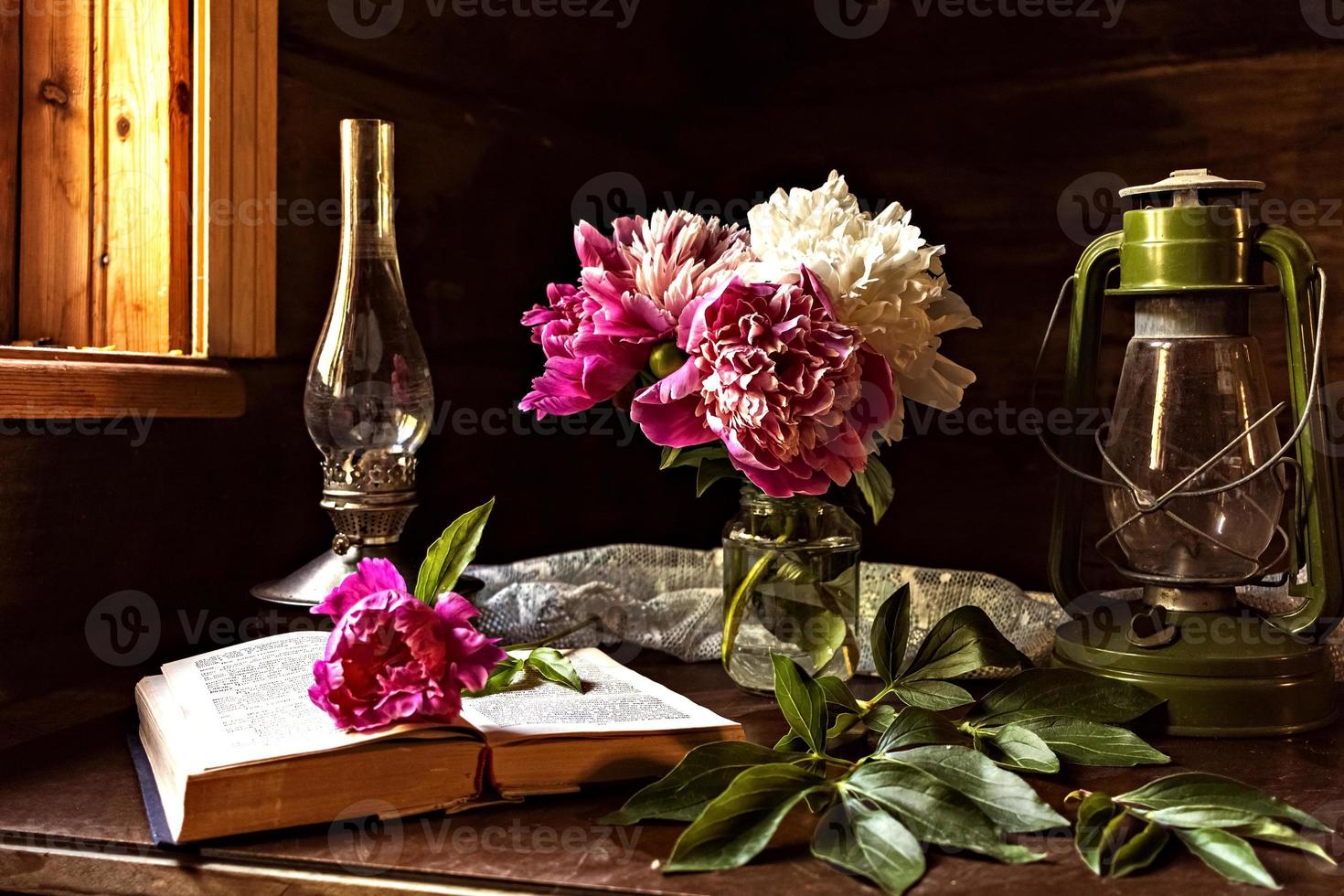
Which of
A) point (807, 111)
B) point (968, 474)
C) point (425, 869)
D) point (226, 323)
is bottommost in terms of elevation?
point (425, 869)

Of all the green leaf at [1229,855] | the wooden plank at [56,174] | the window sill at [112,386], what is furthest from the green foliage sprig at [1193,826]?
the wooden plank at [56,174]

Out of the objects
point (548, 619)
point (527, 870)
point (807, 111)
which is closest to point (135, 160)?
point (548, 619)

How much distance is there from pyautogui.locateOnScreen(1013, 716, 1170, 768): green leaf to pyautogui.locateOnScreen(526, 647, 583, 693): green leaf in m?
0.29

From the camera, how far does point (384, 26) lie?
128 cm

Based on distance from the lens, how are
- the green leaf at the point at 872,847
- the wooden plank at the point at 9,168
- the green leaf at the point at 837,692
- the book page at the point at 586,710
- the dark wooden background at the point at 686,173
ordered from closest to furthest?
the green leaf at the point at 872,847, the book page at the point at 586,710, the green leaf at the point at 837,692, the wooden plank at the point at 9,168, the dark wooden background at the point at 686,173

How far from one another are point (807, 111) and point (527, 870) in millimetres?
1239

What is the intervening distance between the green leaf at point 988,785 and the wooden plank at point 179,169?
76 cm

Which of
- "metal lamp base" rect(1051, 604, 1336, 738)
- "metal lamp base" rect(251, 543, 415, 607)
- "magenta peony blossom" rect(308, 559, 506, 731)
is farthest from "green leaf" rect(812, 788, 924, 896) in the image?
"metal lamp base" rect(251, 543, 415, 607)

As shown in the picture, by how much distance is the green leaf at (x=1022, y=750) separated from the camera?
2.39 ft

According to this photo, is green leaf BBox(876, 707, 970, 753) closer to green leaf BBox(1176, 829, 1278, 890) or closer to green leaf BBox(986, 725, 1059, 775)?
green leaf BBox(986, 725, 1059, 775)

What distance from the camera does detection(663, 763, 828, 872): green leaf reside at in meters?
0.60

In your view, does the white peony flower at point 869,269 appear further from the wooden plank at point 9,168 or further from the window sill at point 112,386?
the wooden plank at point 9,168

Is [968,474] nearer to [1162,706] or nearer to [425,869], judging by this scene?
[1162,706]

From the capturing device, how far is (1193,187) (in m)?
0.86
